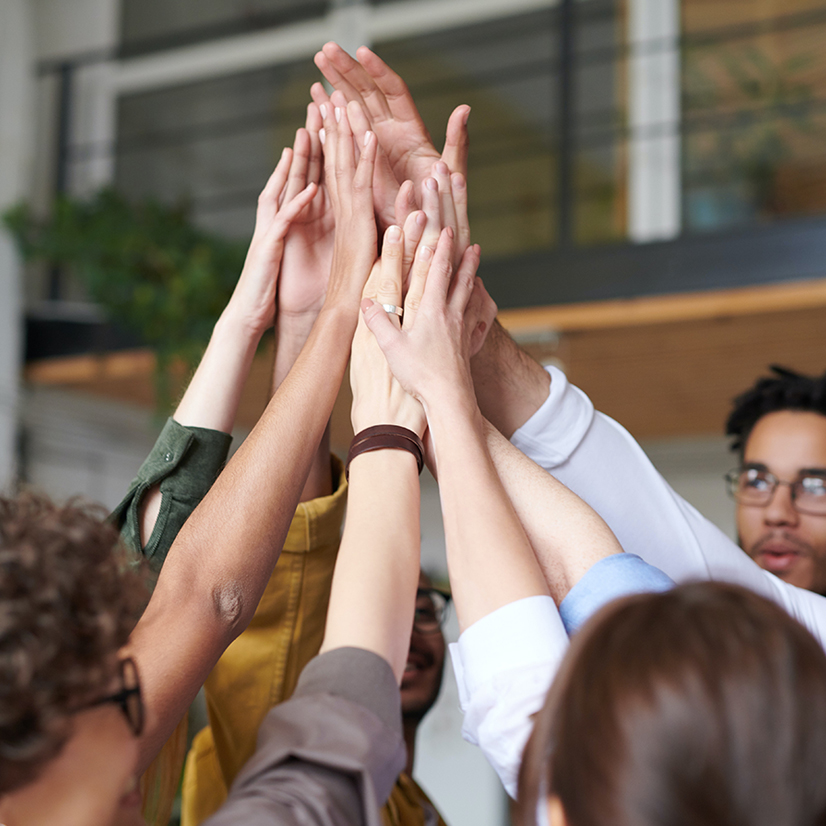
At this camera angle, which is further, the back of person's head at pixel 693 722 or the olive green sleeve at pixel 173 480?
the olive green sleeve at pixel 173 480

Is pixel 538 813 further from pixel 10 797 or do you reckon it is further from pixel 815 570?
pixel 815 570

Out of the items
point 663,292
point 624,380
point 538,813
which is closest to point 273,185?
point 538,813

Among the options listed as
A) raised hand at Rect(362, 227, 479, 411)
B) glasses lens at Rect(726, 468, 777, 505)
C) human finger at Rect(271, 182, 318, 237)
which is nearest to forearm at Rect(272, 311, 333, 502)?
human finger at Rect(271, 182, 318, 237)

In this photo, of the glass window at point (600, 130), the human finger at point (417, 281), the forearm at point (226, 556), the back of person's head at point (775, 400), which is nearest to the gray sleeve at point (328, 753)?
the forearm at point (226, 556)

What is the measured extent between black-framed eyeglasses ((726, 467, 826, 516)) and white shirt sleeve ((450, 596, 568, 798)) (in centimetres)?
89

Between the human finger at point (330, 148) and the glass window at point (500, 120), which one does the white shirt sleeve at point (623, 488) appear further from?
the glass window at point (500, 120)

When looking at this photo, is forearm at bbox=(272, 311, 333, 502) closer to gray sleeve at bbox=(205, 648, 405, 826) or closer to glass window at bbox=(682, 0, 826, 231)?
gray sleeve at bbox=(205, 648, 405, 826)

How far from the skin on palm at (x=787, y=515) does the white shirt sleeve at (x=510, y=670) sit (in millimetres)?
864

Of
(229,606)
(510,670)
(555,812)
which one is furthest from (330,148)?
(555,812)

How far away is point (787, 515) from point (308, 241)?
0.88m

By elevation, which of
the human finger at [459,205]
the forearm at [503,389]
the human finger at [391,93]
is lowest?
the forearm at [503,389]

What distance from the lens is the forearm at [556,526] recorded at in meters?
0.80

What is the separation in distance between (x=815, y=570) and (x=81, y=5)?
487 cm

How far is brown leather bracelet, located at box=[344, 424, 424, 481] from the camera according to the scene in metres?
0.81
